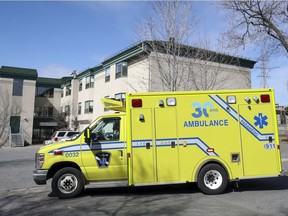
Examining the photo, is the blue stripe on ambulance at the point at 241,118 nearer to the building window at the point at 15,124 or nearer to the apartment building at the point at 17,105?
the apartment building at the point at 17,105

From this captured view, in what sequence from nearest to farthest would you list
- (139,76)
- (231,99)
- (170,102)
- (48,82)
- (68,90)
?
(170,102)
(231,99)
(139,76)
(68,90)
(48,82)

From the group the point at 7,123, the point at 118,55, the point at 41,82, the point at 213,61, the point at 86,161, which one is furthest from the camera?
the point at 41,82

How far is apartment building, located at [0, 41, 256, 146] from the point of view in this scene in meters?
21.4

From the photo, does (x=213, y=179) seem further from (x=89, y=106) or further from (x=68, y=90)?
(x=68, y=90)

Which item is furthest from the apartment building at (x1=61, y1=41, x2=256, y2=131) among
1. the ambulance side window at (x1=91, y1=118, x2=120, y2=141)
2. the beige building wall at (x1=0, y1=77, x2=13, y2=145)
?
the beige building wall at (x1=0, y1=77, x2=13, y2=145)

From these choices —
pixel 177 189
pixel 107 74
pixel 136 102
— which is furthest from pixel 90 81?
pixel 136 102

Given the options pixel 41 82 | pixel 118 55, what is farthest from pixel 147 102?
pixel 41 82

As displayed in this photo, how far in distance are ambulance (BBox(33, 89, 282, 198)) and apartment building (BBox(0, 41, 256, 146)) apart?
36.0 feet

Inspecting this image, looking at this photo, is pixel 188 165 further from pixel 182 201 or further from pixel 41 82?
pixel 41 82

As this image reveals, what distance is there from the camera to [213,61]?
23.2 metres

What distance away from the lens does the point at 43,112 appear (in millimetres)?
48219

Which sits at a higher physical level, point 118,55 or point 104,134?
point 118,55

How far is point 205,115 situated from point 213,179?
1.79m

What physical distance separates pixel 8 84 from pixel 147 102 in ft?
123
